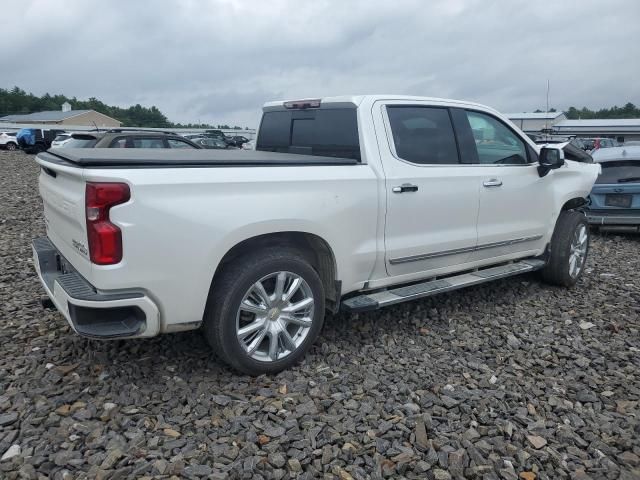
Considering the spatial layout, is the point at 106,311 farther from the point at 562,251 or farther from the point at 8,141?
the point at 8,141

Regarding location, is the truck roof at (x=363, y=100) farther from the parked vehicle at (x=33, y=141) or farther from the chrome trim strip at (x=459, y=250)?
the parked vehicle at (x=33, y=141)

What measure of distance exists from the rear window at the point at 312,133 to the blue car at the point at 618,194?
5659mm

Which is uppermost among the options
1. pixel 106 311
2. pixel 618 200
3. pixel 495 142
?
pixel 495 142

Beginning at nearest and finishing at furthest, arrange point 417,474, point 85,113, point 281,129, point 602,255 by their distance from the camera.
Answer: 1. point 417,474
2. point 281,129
3. point 602,255
4. point 85,113

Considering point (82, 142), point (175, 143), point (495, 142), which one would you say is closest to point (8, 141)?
point (82, 142)

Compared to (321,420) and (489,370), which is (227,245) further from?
(489,370)

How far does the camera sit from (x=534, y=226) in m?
5.12

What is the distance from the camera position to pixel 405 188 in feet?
12.9

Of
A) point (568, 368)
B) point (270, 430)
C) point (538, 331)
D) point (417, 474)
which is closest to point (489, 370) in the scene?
point (568, 368)

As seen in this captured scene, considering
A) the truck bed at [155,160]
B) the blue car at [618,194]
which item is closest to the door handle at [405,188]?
the truck bed at [155,160]

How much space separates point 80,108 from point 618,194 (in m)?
96.6

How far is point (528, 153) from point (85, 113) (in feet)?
247

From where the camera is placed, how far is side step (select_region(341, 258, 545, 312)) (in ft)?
12.6

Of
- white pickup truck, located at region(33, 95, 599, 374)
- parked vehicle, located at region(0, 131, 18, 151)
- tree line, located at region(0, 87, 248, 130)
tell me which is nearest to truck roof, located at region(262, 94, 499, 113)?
white pickup truck, located at region(33, 95, 599, 374)
